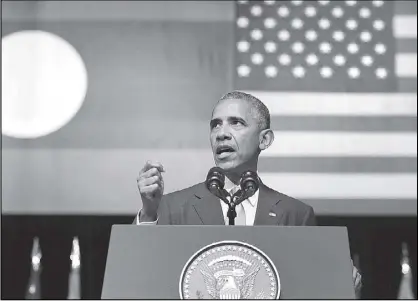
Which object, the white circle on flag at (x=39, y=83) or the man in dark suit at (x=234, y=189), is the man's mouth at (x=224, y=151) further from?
the white circle on flag at (x=39, y=83)

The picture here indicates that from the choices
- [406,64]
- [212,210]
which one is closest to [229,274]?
[212,210]

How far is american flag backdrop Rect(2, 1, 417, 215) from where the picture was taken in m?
4.96

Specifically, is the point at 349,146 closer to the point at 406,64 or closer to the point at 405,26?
the point at 406,64

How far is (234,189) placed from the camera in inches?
91.6

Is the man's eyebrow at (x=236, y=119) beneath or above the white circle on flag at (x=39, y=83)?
beneath

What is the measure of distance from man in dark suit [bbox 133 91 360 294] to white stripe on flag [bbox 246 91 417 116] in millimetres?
2671

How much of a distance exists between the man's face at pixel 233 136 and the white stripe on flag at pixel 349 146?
2669mm

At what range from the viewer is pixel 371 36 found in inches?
204

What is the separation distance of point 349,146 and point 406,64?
0.69 m

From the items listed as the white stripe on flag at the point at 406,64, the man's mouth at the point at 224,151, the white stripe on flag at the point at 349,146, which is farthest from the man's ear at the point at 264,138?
the white stripe on flag at the point at 406,64

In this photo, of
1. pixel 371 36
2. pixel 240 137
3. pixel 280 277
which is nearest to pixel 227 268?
pixel 280 277

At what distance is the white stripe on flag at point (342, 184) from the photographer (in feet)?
16.3

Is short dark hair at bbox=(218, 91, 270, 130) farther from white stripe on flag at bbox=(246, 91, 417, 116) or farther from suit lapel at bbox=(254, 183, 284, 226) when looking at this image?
white stripe on flag at bbox=(246, 91, 417, 116)

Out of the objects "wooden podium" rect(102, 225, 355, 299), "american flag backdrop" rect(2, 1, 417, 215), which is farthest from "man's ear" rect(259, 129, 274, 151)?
"american flag backdrop" rect(2, 1, 417, 215)
